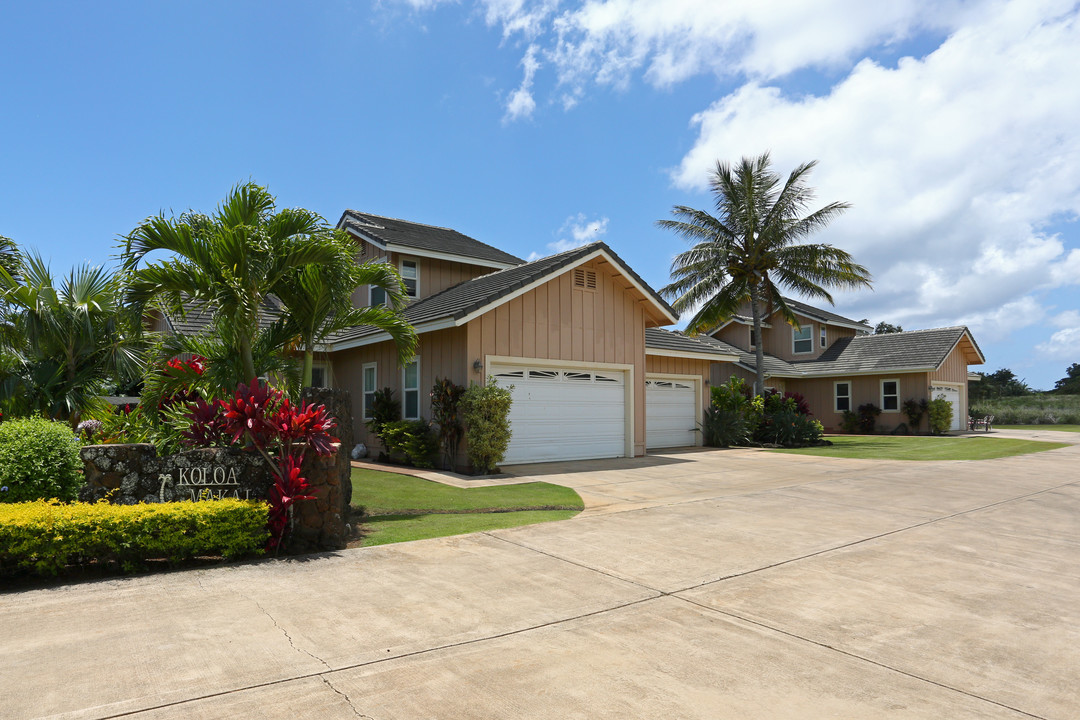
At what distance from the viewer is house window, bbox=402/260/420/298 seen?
18328 millimetres

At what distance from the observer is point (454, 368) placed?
1389cm

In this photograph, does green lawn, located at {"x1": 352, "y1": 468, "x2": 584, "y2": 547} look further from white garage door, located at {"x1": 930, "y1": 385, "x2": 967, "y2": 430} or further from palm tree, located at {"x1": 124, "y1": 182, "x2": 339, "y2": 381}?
white garage door, located at {"x1": 930, "y1": 385, "x2": 967, "y2": 430}

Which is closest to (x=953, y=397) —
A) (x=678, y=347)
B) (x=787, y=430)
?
(x=787, y=430)

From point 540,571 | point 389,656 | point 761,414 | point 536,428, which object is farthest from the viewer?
point 761,414

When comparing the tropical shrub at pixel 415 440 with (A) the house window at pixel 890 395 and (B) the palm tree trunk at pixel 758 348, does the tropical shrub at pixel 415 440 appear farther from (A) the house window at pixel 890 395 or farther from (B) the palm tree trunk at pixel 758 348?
(A) the house window at pixel 890 395

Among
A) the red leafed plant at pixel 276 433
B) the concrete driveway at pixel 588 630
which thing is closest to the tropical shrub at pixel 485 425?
the concrete driveway at pixel 588 630

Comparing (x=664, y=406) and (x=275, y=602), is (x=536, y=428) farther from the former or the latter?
(x=275, y=602)

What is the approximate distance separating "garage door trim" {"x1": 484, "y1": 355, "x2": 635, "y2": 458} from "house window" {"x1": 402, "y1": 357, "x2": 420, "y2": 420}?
2.15m

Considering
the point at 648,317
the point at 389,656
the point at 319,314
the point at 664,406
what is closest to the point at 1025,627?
the point at 389,656

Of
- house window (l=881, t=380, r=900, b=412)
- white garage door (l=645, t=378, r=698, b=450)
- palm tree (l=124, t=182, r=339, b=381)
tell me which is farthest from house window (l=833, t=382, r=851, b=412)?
palm tree (l=124, t=182, r=339, b=381)

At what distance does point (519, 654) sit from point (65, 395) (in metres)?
10.5

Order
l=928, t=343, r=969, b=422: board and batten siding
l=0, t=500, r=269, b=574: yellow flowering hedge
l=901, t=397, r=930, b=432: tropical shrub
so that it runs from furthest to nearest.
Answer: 1. l=928, t=343, r=969, b=422: board and batten siding
2. l=901, t=397, r=930, b=432: tropical shrub
3. l=0, t=500, r=269, b=574: yellow flowering hedge

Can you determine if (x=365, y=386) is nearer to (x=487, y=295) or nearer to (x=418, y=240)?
(x=418, y=240)

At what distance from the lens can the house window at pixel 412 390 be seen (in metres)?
15.2
